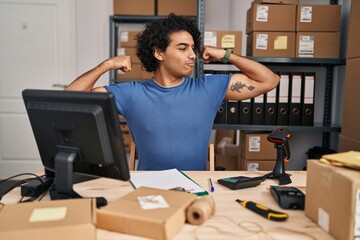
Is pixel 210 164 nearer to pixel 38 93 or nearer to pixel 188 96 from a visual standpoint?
pixel 188 96

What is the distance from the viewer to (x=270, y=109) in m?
2.38

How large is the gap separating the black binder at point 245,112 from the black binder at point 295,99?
29 centimetres

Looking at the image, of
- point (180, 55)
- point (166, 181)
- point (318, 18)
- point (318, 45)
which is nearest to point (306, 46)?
point (318, 45)

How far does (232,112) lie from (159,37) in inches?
33.9

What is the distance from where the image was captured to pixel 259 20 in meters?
2.31

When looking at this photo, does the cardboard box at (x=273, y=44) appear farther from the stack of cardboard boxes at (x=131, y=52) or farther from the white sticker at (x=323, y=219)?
the white sticker at (x=323, y=219)

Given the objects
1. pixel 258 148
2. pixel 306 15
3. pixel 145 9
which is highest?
pixel 145 9

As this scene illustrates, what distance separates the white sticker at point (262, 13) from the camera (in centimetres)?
A: 229

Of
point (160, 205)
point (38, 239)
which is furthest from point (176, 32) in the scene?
point (38, 239)

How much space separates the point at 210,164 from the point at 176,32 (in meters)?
0.71

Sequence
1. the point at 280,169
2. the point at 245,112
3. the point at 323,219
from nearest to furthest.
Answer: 1. the point at 323,219
2. the point at 280,169
3. the point at 245,112

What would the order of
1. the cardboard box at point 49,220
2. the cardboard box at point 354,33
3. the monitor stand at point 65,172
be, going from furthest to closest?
1. the cardboard box at point 354,33
2. the monitor stand at point 65,172
3. the cardboard box at point 49,220

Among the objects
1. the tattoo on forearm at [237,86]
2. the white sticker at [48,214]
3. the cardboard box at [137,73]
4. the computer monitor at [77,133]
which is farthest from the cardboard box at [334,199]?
the cardboard box at [137,73]

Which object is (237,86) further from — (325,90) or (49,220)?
(49,220)
